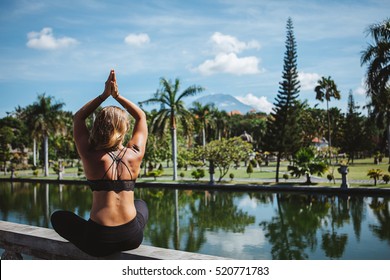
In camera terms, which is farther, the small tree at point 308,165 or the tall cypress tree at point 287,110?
the tall cypress tree at point 287,110

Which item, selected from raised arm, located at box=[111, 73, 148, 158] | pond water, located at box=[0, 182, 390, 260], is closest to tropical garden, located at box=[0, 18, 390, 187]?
pond water, located at box=[0, 182, 390, 260]

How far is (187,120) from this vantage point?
22.4m

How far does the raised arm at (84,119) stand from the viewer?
195cm

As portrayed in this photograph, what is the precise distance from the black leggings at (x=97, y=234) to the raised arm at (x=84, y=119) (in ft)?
1.20

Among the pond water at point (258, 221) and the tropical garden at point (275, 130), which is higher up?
the tropical garden at point (275, 130)

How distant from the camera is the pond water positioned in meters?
7.50

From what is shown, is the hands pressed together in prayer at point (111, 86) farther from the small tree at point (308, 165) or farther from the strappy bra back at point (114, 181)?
the small tree at point (308, 165)

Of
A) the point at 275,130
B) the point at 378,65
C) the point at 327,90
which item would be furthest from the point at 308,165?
the point at 327,90

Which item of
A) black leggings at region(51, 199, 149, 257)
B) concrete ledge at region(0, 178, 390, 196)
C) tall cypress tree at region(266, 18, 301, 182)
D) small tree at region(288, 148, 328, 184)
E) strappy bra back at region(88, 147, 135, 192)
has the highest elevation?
tall cypress tree at region(266, 18, 301, 182)

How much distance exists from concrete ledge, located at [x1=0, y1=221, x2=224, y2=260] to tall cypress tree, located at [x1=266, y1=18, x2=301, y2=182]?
19258 mm

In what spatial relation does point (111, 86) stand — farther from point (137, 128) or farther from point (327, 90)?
point (327, 90)

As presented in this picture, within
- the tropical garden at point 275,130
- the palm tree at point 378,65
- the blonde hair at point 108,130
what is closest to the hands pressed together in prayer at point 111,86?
the blonde hair at point 108,130

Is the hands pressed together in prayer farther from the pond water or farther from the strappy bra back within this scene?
the pond water

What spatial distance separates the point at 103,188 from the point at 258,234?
744 cm
